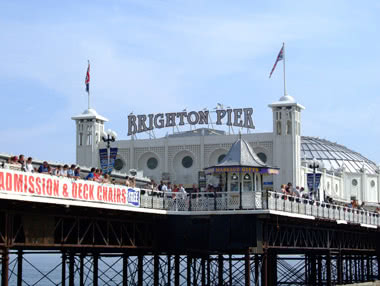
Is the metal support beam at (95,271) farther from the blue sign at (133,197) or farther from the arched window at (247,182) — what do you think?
the arched window at (247,182)

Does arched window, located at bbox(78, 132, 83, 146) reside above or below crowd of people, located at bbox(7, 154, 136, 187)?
above

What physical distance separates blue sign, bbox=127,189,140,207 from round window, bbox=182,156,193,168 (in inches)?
1649

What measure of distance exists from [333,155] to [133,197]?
118318mm

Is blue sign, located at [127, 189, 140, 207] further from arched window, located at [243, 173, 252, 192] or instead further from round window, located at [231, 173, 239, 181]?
arched window, located at [243, 173, 252, 192]

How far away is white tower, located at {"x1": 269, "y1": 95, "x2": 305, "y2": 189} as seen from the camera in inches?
3157

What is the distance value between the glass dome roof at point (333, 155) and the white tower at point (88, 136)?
68454 mm

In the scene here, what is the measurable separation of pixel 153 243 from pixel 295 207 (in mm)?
8891

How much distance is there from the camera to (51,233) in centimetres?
3881

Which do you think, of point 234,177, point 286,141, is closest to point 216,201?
point 234,177

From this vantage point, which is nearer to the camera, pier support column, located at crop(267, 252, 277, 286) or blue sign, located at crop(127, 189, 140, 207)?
blue sign, located at crop(127, 189, 140, 207)

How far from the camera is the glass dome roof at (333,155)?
151300 millimetres

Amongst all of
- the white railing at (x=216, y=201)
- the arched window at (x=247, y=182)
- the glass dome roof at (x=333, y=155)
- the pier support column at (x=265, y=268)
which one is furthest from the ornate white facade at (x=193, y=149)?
the glass dome roof at (x=333, y=155)

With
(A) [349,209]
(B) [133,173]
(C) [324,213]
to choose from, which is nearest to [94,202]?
(C) [324,213]

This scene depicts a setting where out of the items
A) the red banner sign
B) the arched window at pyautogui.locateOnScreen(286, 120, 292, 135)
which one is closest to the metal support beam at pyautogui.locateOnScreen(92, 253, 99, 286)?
the red banner sign
